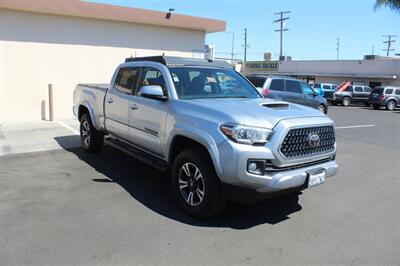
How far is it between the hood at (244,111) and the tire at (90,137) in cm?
346

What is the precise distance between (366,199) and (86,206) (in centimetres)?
404

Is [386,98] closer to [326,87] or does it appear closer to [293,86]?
[326,87]

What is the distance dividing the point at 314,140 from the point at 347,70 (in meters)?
41.5

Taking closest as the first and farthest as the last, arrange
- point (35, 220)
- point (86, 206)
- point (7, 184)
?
point (35, 220) < point (86, 206) < point (7, 184)

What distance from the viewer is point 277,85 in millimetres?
15070

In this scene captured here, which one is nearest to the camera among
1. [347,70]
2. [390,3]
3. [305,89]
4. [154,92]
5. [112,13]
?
[154,92]

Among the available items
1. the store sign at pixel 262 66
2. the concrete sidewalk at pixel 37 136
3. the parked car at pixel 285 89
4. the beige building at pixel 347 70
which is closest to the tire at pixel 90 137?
the concrete sidewalk at pixel 37 136

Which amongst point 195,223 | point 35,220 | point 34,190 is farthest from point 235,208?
point 34,190

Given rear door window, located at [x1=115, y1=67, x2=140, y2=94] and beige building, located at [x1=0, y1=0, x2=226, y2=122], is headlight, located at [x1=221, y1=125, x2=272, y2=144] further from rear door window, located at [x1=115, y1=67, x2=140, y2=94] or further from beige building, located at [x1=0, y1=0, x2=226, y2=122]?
beige building, located at [x1=0, y1=0, x2=226, y2=122]

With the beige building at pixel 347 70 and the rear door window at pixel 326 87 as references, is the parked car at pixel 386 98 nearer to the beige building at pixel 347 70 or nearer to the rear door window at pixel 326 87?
the rear door window at pixel 326 87

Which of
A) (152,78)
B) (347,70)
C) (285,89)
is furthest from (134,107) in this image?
(347,70)

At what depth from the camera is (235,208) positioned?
5129mm

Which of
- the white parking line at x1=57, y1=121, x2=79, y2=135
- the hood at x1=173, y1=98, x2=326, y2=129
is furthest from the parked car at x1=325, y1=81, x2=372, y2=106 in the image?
the hood at x1=173, y1=98, x2=326, y2=129

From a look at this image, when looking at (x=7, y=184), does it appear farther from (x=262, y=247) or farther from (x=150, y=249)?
(x=262, y=247)
